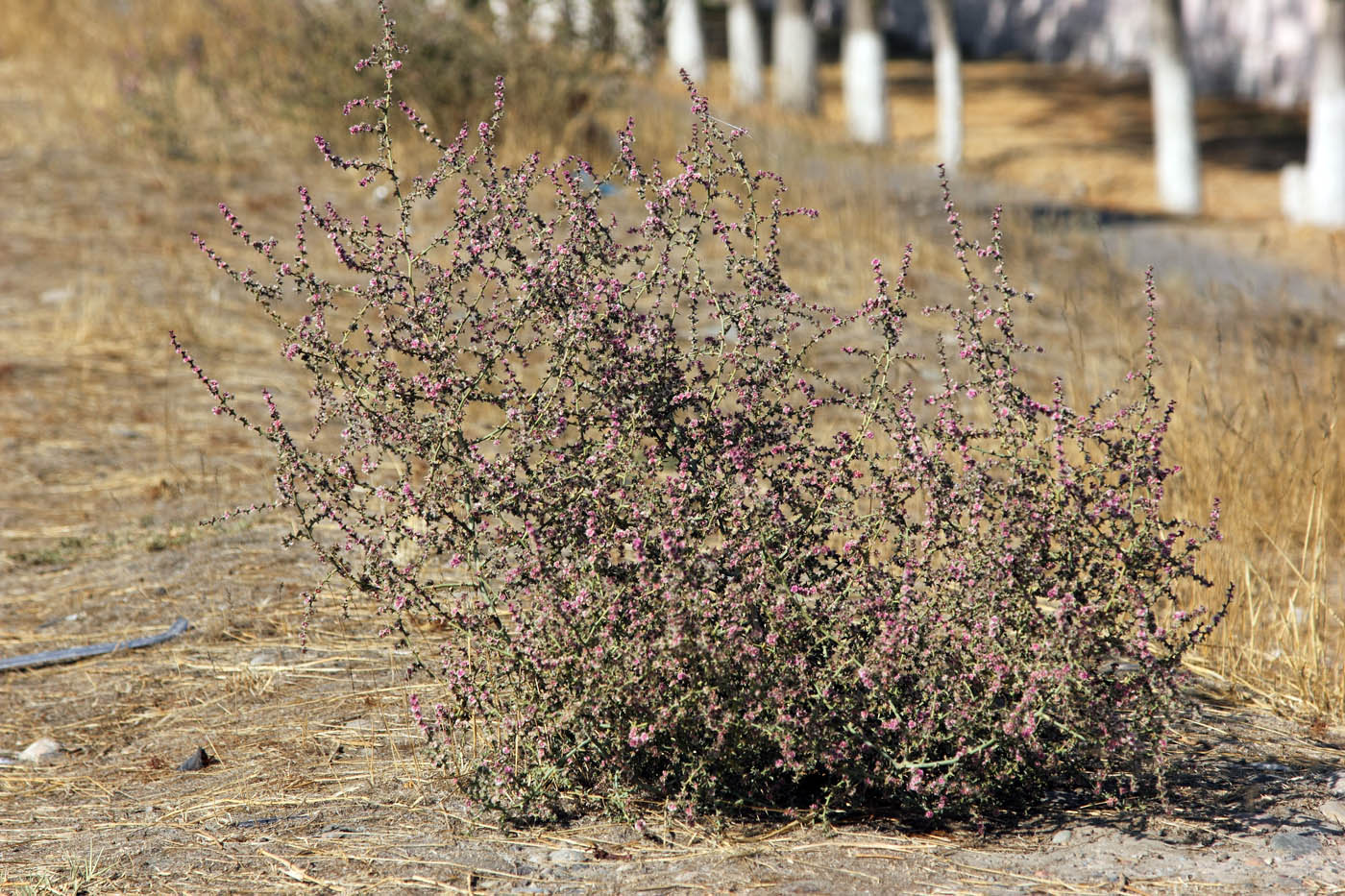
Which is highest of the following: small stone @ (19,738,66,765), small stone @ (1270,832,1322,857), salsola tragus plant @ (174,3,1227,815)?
salsola tragus plant @ (174,3,1227,815)

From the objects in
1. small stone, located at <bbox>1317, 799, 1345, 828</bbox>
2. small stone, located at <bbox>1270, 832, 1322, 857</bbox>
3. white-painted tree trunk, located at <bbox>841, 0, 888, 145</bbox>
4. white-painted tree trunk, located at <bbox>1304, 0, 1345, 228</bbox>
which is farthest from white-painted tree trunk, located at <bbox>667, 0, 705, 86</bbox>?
small stone, located at <bbox>1270, 832, 1322, 857</bbox>

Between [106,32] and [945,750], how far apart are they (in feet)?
39.5

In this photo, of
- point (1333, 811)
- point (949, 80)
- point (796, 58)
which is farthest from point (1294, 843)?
point (796, 58)

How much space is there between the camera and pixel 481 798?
278 centimetres

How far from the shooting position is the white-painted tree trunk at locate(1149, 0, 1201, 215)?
13.3 metres

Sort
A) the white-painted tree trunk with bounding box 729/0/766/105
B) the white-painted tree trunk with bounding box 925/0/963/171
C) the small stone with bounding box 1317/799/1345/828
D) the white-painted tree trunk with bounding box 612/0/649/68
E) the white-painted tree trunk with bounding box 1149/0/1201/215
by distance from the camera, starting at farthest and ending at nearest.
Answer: the white-painted tree trunk with bounding box 729/0/766/105
the white-painted tree trunk with bounding box 925/0/963/171
the white-painted tree trunk with bounding box 1149/0/1201/215
the white-painted tree trunk with bounding box 612/0/649/68
the small stone with bounding box 1317/799/1345/828

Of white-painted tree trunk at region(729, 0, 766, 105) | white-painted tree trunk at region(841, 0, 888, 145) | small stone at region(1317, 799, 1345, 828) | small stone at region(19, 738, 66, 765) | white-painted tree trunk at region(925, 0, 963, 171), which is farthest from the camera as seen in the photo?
white-painted tree trunk at region(729, 0, 766, 105)

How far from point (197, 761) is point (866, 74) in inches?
552

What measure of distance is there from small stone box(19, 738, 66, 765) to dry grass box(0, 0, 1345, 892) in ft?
0.30

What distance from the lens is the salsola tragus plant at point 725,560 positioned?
2.68m

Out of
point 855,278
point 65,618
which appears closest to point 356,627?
point 65,618

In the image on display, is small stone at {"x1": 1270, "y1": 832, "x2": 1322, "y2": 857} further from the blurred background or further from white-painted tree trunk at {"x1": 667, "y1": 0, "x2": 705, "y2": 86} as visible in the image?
white-painted tree trunk at {"x1": 667, "y1": 0, "x2": 705, "y2": 86}

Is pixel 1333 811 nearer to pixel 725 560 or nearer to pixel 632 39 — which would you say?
pixel 725 560

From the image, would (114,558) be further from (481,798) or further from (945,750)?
(945,750)
